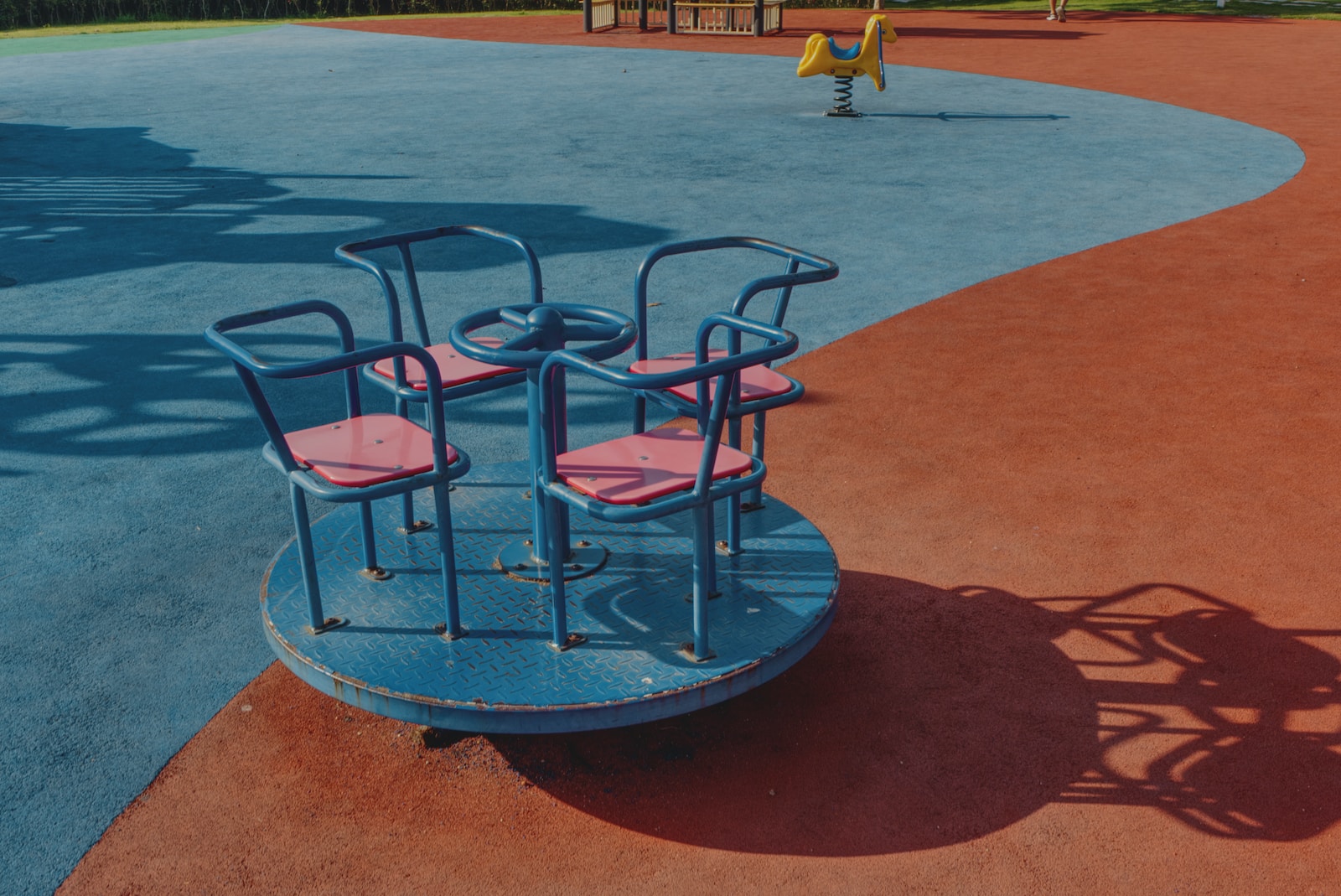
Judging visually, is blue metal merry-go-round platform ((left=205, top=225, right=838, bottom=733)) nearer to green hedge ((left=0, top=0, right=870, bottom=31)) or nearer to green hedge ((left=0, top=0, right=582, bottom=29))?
green hedge ((left=0, top=0, right=870, bottom=31))

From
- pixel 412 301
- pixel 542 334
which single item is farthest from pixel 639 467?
pixel 412 301

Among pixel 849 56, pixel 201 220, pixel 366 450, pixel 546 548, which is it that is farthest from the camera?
pixel 849 56

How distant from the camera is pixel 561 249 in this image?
28.4ft

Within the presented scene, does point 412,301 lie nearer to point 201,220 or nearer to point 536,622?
point 536,622

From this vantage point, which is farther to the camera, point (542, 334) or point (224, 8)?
point (224, 8)

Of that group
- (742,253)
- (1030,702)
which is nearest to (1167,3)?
(742,253)

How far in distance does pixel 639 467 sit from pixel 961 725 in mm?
1261

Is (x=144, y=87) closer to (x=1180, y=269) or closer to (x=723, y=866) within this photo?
(x=1180, y=269)

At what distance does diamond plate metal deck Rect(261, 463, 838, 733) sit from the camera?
3129mm

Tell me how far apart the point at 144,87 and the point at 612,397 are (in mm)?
14942

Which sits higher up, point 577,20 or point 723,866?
point 577,20

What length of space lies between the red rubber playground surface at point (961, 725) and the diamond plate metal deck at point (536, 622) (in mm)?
286

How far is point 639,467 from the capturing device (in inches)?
129

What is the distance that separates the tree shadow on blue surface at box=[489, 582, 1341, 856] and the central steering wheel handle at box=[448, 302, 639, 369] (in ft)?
3.78
